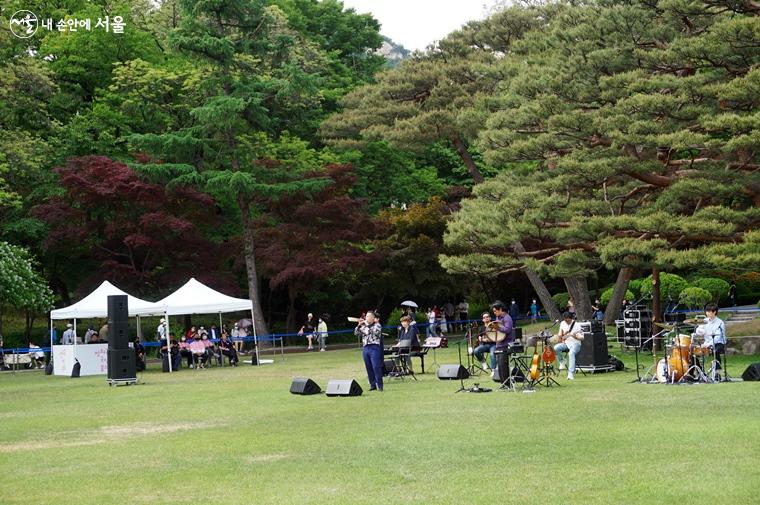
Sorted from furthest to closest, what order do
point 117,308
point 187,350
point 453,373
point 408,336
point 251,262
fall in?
point 251,262 < point 187,350 < point 117,308 < point 408,336 < point 453,373

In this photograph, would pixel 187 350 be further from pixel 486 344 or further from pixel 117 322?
pixel 486 344

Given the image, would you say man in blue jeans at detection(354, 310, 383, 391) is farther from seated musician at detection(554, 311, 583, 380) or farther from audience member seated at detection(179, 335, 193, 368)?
audience member seated at detection(179, 335, 193, 368)

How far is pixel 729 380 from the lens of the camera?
16781mm

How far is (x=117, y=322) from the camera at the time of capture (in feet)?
74.3

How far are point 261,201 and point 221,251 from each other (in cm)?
267

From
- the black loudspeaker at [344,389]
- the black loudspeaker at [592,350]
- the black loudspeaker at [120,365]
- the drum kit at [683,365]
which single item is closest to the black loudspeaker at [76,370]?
the black loudspeaker at [120,365]

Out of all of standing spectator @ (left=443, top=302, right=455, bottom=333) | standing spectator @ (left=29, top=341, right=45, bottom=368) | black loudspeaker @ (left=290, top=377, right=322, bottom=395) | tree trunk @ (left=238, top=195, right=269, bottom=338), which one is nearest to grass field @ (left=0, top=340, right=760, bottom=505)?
black loudspeaker @ (left=290, top=377, right=322, bottom=395)

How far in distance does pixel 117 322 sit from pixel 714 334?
1271 centimetres

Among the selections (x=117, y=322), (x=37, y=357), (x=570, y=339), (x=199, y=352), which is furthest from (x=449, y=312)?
(x=570, y=339)

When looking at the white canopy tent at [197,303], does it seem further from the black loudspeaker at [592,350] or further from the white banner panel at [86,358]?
the black loudspeaker at [592,350]

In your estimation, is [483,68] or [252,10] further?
[252,10]

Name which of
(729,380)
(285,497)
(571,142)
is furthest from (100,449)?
(571,142)

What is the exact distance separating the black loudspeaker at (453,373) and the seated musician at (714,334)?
446 cm

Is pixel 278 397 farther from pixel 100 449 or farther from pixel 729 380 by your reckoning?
pixel 729 380
